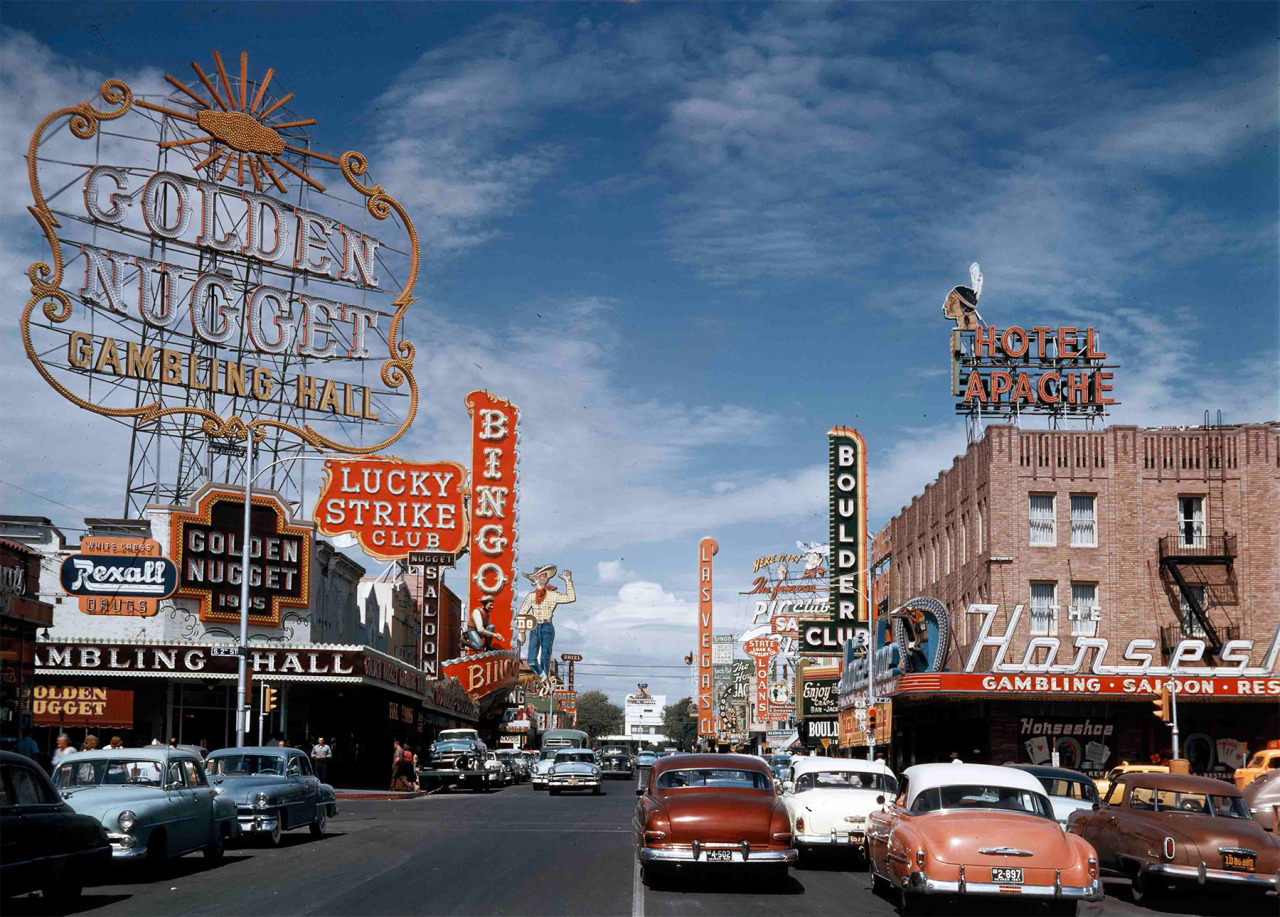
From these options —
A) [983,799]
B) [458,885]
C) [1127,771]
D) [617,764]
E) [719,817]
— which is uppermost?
[983,799]

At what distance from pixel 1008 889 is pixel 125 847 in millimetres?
10725

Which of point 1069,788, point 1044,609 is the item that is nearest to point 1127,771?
point 1069,788

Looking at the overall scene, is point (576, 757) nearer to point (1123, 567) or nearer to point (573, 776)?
point (573, 776)

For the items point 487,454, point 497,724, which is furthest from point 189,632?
point 497,724

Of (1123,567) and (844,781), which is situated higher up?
(1123,567)

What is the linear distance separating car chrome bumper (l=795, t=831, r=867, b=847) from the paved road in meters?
0.41

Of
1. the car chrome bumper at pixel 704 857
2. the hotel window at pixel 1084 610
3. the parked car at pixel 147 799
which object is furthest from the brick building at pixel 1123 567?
the parked car at pixel 147 799

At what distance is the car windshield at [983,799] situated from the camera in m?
15.0

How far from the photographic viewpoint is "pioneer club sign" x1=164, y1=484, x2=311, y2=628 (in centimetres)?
4788

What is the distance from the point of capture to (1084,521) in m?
50.7

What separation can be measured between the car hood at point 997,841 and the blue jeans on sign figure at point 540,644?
84.2 meters

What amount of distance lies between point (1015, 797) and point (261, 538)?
128ft

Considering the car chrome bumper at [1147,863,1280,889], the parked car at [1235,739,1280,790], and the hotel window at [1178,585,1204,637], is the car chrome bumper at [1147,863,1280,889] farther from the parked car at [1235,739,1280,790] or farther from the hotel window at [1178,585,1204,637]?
the hotel window at [1178,585,1204,637]

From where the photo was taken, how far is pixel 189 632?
4784 cm
